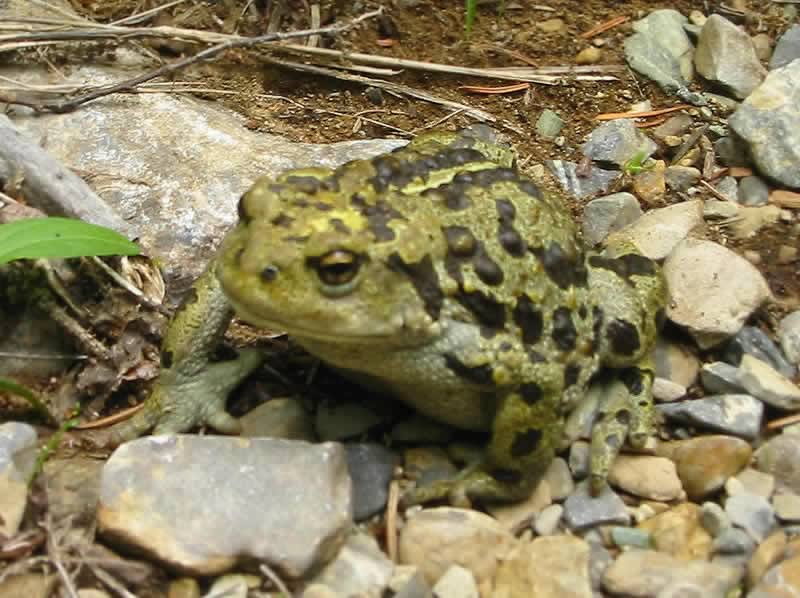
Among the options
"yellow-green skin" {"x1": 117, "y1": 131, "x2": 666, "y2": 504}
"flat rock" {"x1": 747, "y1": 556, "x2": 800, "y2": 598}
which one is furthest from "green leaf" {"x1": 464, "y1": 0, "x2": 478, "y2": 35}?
"flat rock" {"x1": 747, "y1": 556, "x2": 800, "y2": 598}

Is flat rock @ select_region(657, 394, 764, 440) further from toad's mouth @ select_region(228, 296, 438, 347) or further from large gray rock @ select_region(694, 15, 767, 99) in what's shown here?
large gray rock @ select_region(694, 15, 767, 99)

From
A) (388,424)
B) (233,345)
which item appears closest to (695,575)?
(388,424)

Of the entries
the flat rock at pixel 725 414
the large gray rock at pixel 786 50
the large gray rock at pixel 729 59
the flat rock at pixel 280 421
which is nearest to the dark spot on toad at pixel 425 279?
the flat rock at pixel 280 421

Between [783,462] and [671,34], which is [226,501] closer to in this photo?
[783,462]

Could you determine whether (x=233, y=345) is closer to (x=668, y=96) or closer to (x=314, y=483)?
(x=314, y=483)

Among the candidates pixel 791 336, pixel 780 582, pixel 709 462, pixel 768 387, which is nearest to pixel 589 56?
pixel 791 336

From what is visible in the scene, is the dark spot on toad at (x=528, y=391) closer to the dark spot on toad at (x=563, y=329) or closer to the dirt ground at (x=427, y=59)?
the dark spot on toad at (x=563, y=329)
